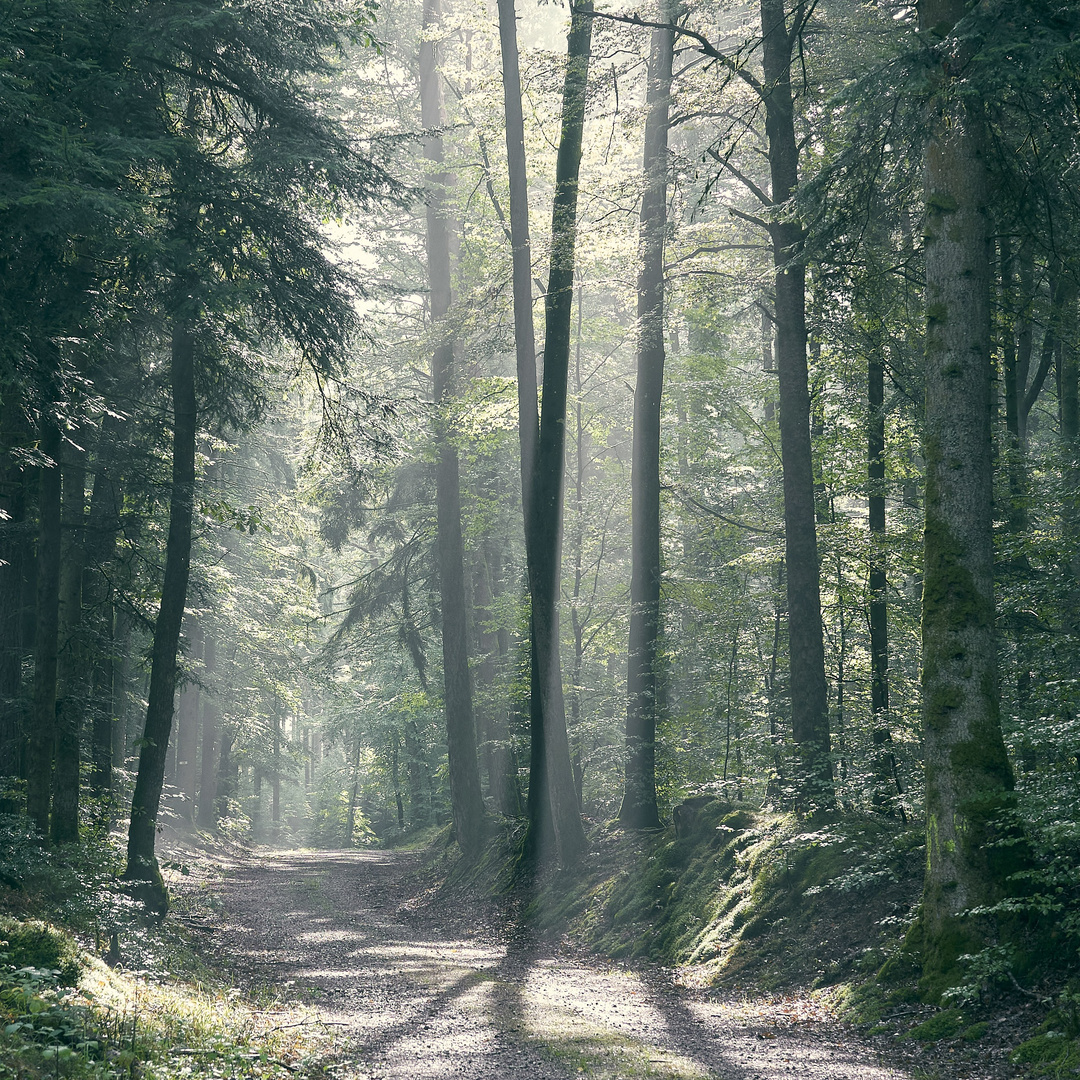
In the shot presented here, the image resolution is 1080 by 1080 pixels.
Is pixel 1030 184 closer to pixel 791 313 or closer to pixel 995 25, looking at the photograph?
pixel 995 25

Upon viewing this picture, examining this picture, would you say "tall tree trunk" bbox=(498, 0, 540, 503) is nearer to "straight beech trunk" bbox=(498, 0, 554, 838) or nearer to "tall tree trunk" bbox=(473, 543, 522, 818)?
"straight beech trunk" bbox=(498, 0, 554, 838)

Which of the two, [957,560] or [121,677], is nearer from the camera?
[957,560]

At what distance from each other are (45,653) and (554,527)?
22.9 ft

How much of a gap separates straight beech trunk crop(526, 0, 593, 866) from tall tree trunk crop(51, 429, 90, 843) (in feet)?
20.6

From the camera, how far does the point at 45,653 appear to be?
415 inches

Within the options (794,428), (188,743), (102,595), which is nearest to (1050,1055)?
(794,428)

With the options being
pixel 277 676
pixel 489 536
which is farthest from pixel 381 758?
pixel 489 536

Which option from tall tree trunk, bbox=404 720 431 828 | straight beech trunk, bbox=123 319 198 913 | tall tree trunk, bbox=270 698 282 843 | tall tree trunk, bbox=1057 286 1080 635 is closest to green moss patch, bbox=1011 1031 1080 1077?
tall tree trunk, bbox=1057 286 1080 635

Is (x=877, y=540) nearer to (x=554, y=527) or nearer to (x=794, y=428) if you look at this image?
(x=794, y=428)

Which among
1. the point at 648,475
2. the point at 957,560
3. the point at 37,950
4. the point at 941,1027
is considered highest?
the point at 648,475

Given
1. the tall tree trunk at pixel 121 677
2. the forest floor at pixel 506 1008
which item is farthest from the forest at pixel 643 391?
the forest floor at pixel 506 1008

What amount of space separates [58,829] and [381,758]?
27.4 m

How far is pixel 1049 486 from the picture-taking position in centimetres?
963

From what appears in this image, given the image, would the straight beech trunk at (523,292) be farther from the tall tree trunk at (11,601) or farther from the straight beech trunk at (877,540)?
the tall tree trunk at (11,601)
